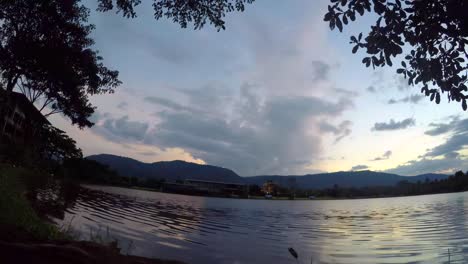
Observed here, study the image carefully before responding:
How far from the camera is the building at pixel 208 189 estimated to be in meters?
123

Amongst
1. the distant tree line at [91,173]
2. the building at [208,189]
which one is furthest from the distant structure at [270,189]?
the distant tree line at [91,173]

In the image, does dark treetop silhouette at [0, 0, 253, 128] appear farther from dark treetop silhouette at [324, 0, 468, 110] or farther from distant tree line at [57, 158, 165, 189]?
distant tree line at [57, 158, 165, 189]

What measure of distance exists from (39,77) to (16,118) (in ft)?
151

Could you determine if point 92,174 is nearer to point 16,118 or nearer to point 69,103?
point 16,118

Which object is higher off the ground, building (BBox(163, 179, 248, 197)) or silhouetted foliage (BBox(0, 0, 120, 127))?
silhouetted foliage (BBox(0, 0, 120, 127))

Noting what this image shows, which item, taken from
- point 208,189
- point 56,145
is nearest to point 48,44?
point 56,145

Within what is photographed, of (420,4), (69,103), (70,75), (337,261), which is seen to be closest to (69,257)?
(420,4)

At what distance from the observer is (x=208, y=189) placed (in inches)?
5157

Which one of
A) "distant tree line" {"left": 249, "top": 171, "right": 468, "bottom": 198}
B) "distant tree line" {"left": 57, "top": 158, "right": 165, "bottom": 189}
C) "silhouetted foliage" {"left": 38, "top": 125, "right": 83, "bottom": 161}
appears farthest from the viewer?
"distant tree line" {"left": 249, "top": 171, "right": 468, "bottom": 198}

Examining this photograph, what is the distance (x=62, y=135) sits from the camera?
58625mm

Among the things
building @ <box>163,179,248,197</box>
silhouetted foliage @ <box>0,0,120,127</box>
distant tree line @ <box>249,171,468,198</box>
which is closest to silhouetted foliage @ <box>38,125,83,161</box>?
silhouetted foliage @ <box>0,0,120,127</box>

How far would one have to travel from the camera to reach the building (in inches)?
4825

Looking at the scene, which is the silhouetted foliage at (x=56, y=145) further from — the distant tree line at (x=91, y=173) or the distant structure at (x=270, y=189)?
the distant structure at (x=270, y=189)

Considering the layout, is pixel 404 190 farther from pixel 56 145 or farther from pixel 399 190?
pixel 56 145
